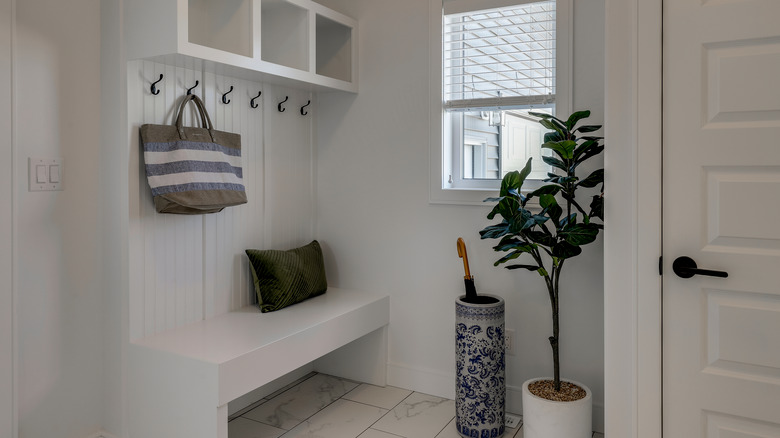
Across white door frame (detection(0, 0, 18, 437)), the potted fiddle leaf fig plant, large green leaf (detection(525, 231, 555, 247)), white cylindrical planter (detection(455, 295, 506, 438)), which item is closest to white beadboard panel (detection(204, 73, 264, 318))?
white door frame (detection(0, 0, 18, 437))

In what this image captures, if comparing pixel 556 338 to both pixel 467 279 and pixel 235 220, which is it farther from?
pixel 235 220

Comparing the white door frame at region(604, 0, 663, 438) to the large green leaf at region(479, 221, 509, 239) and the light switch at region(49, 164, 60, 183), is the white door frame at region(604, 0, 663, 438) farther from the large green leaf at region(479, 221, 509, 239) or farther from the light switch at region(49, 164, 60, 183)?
the light switch at region(49, 164, 60, 183)

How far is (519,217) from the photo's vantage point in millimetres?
2092

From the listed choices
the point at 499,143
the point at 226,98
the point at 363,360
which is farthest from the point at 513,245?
the point at 226,98

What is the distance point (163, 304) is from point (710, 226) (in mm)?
2011

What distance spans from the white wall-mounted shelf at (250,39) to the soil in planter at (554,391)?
168 cm

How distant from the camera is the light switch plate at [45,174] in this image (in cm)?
199

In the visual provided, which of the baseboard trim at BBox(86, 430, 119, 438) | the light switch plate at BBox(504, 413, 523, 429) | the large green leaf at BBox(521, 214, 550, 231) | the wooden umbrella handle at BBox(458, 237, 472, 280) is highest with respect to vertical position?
the large green leaf at BBox(521, 214, 550, 231)

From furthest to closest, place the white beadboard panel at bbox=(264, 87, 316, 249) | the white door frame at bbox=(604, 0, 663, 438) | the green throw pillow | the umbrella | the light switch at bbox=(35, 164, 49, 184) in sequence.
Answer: the white beadboard panel at bbox=(264, 87, 316, 249) → the green throw pillow → the umbrella → the light switch at bbox=(35, 164, 49, 184) → the white door frame at bbox=(604, 0, 663, 438)

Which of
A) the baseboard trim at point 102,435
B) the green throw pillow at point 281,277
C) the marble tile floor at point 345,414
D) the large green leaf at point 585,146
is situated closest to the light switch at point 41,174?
the green throw pillow at point 281,277

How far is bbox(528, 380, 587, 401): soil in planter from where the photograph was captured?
2143 mm

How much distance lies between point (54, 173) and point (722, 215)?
89.9 inches

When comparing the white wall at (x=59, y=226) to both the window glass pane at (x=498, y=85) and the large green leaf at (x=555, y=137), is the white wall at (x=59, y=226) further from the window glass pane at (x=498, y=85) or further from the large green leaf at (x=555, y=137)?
the large green leaf at (x=555, y=137)

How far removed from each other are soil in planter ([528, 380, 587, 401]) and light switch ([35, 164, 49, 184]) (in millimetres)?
2002
